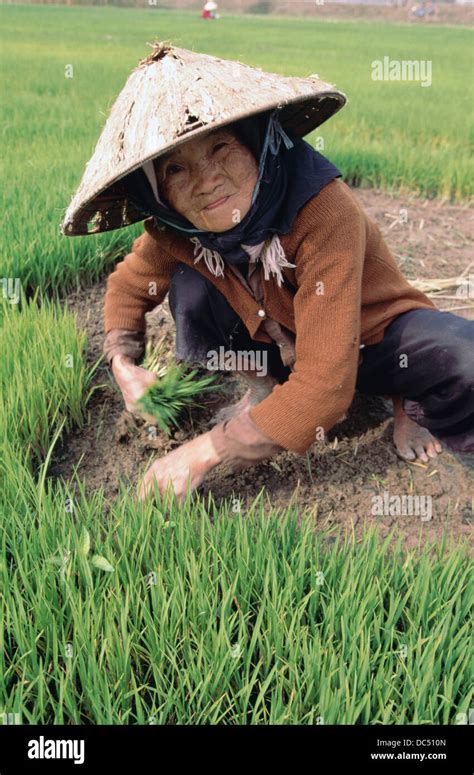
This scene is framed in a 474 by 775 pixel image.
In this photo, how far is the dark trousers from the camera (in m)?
1.81

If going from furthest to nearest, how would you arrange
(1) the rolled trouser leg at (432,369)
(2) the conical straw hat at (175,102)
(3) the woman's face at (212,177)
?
1. (1) the rolled trouser leg at (432,369)
2. (3) the woman's face at (212,177)
3. (2) the conical straw hat at (175,102)

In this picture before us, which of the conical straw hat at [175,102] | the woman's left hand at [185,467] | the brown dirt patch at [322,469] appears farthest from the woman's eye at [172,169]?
the brown dirt patch at [322,469]

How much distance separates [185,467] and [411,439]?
78cm

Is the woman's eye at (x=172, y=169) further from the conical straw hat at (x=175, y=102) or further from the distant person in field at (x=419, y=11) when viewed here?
the distant person in field at (x=419, y=11)

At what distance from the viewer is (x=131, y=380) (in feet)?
6.48

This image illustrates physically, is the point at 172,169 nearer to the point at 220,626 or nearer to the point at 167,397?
the point at 167,397

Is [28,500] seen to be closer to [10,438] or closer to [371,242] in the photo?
[10,438]

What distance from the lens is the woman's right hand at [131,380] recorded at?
6.40 feet

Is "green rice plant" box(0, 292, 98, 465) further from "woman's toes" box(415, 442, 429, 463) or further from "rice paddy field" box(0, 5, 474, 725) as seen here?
"woman's toes" box(415, 442, 429, 463)

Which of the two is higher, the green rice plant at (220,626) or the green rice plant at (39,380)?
the green rice plant at (39,380)

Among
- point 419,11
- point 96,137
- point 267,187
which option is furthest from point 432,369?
point 419,11

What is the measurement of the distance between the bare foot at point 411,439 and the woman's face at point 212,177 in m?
0.88

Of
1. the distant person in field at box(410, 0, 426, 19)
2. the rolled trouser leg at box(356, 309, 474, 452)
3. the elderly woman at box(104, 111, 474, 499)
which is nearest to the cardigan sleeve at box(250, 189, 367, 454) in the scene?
the elderly woman at box(104, 111, 474, 499)
